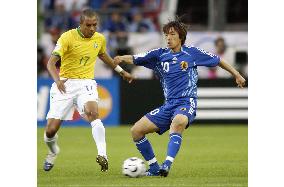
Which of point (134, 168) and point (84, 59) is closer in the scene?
point (134, 168)

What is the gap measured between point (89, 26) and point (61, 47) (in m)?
0.44

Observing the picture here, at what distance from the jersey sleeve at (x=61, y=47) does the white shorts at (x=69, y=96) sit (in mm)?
489

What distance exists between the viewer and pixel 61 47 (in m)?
11.2

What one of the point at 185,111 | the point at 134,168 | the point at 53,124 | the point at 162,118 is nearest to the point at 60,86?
the point at 53,124

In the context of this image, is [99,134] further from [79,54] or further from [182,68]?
[182,68]

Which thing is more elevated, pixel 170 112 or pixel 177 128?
pixel 170 112

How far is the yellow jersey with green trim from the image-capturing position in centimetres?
1148

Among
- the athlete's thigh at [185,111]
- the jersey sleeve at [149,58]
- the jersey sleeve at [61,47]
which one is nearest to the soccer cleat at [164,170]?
the athlete's thigh at [185,111]

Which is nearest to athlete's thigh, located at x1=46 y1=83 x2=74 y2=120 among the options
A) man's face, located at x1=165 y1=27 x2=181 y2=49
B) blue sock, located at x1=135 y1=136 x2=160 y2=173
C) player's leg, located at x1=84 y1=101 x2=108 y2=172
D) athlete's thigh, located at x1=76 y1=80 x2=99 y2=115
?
athlete's thigh, located at x1=76 y1=80 x2=99 y2=115

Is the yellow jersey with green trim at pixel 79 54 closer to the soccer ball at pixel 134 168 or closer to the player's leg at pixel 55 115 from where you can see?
the player's leg at pixel 55 115

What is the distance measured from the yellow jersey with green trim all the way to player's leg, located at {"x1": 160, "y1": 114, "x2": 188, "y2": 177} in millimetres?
1821
